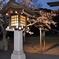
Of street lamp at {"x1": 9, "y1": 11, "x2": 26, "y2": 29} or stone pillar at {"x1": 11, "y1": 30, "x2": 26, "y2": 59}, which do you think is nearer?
street lamp at {"x1": 9, "y1": 11, "x2": 26, "y2": 29}

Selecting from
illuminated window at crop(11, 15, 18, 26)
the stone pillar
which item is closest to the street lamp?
illuminated window at crop(11, 15, 18, 26)

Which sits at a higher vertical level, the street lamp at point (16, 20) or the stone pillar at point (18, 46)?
the street lamp at point (16, 20)

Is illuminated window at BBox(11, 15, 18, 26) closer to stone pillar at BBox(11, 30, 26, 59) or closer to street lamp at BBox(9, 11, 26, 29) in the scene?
street lamp at BBox(9, 11, 26, 29)

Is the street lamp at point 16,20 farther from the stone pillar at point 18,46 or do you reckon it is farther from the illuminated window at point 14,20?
the stone pillar at point 18,46

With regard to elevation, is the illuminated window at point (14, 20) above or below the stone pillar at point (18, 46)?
above

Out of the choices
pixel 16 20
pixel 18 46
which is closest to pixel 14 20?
pixel 16 20

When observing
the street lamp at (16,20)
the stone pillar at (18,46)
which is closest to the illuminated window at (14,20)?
the street lamp at (16,20)

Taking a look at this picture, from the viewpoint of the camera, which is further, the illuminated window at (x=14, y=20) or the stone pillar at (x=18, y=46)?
the stone pillar at (x=18, y=46)

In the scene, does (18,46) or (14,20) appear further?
(18,46)

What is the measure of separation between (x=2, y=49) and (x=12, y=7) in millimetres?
5746

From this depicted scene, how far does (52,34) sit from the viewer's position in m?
25.7

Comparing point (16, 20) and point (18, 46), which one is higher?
point (16, 20)

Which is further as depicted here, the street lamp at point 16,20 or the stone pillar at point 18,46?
the stone pillar at point 18,46

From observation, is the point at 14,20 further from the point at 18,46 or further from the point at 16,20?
the point at 18,46
